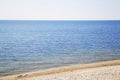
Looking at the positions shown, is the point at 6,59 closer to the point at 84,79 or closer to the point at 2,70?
the point at 2,70

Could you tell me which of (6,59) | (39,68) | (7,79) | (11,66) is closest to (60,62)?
(39,68)

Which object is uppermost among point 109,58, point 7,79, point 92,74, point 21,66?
point 92,74

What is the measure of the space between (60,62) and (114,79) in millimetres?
11777

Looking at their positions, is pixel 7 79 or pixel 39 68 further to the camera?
pixel 39 68

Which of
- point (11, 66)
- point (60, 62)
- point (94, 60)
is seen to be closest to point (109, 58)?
point (94, 60)

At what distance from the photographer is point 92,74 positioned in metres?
16.2

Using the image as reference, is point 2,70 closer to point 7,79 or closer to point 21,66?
point 21,66

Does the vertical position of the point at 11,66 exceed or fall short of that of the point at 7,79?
it falls short

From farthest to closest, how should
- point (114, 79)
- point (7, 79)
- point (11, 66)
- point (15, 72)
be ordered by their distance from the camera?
point (11, 66)
point (15, 72)
point (7, 79)
point (114, 79)

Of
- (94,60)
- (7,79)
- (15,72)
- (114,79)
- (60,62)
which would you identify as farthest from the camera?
(94,60)

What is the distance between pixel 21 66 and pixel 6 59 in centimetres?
569

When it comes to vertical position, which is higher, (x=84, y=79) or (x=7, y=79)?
(x=84, y=79)

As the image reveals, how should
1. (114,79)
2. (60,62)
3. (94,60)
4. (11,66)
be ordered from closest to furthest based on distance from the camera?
(114,79) → (11,66) → (60,62) → (94,60)

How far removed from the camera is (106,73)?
16.4m
